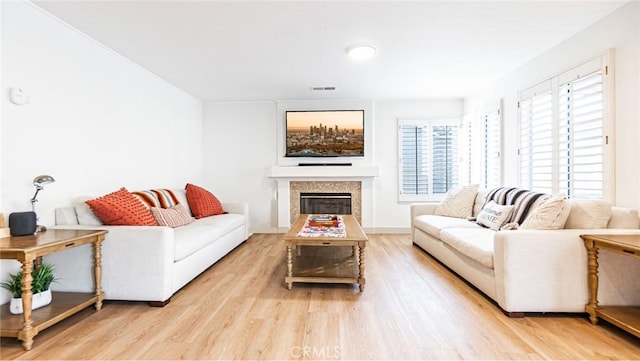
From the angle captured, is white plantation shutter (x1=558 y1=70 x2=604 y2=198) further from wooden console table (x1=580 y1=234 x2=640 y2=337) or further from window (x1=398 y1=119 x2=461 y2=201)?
window (x1=398 y1=119 x2=461 y2=201)

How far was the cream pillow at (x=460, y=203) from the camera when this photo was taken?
408 centimetres

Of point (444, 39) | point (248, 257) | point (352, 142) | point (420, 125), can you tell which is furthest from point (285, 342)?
point (420, 125)

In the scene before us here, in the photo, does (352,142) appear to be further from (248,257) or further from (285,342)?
(285,342)

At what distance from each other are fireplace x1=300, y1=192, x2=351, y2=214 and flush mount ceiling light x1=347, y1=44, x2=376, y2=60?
2.68 m

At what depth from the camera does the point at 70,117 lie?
2.74 meters

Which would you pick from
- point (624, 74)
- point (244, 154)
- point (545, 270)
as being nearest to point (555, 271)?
point (545, 270)

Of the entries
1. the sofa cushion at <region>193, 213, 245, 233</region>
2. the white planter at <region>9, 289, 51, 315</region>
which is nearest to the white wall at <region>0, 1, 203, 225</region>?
the white planter at <region>9, 289, 51, 315</region>

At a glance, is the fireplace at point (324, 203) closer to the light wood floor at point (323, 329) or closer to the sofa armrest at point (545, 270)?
the light wood floor at point (323, 329)

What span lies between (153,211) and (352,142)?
132 inches

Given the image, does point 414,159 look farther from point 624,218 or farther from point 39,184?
point 39,184

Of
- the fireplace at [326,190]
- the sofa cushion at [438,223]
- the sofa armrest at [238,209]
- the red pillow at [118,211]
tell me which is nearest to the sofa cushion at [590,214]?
the sofa cushion at [438,223]

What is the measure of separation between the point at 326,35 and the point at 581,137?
8.35 feet

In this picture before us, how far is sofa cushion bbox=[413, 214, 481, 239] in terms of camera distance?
3508 mm

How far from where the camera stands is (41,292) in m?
2.13
